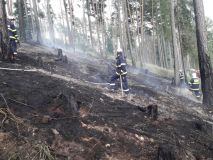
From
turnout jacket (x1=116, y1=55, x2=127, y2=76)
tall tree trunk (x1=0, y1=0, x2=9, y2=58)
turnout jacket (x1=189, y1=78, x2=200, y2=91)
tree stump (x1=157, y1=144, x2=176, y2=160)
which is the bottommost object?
turnout jacket (x1=189, y1=78, x2=200, y2=91)

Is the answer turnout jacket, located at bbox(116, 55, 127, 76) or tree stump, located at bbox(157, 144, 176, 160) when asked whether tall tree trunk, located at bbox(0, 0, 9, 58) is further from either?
tree stump, located at bbox(157, 144, 176, 160)

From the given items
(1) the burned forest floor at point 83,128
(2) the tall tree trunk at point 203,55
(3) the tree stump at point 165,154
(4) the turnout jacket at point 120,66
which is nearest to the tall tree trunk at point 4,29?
(1) the burned forest floor at point 83,128

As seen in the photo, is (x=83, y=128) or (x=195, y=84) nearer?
(x=83, y=128)

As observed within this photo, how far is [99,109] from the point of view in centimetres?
939

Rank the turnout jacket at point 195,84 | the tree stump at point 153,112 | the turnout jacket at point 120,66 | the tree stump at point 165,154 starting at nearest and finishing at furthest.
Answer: the tree stump at point 165,154 → the tree stump at point 153,112 → the turnout jacket at point 120,66 → the turnout jacket at point 195,84

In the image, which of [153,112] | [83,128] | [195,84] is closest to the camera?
[83,128]

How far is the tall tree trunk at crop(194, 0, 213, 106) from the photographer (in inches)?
508

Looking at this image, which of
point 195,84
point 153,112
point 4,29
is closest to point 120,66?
point 153,112

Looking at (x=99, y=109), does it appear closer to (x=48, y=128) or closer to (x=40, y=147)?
(x=48, y=128)

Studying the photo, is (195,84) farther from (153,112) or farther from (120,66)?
(153,112)

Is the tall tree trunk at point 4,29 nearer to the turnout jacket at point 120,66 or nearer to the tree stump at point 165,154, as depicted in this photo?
the turnout jacket at point 120,66

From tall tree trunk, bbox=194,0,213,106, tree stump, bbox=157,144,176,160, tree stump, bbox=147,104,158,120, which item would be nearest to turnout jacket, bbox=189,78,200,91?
tall tree trunk, bbox=194,0,213,106

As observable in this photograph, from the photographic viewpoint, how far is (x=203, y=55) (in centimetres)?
1302

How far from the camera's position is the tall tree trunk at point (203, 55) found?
508 inches
